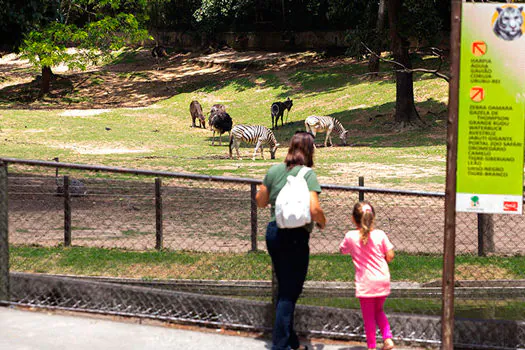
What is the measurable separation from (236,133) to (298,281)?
22516mm

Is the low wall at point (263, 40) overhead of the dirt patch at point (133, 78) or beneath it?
overhead

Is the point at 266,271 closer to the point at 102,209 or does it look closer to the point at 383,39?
the point at 102,209

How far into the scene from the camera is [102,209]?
17766 millimetres

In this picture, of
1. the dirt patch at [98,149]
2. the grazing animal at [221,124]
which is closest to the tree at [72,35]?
the dirt patch at [98,149]

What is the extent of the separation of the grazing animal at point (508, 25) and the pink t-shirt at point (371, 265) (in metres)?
1.86

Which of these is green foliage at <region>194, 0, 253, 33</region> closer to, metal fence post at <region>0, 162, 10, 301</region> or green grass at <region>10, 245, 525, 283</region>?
green grass at <region>10, 245, 525, 283</region>

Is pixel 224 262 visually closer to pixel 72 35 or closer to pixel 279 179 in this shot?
pixel 279 179

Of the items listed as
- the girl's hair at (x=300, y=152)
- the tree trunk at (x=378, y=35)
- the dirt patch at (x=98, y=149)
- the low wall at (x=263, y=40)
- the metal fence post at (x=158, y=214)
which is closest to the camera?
the girl's hair at (x=300, y=152)

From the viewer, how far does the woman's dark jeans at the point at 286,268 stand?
6.71m

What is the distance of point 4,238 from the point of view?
7859 millimetres

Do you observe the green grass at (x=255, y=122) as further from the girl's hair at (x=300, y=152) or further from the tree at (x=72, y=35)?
the girl's hair at (x=300, y=152)

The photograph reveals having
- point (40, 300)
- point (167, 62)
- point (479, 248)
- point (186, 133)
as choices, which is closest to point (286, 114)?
point (186, 133)

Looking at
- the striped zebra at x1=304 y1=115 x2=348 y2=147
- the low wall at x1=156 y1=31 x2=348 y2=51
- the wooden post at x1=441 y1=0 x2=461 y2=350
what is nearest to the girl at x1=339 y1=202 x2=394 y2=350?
the wooden post at x1=441 y1=0 x2=461 y2=350

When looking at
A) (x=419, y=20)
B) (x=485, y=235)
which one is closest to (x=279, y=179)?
(x=485, y=235)
